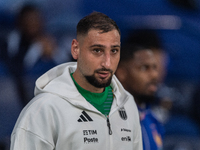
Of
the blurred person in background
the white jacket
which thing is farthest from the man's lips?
the blurred person in background

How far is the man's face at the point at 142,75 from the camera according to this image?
326 centimetres

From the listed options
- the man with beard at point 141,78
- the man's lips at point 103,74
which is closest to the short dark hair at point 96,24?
the man's lips at point 103,74

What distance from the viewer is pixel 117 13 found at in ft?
10.5

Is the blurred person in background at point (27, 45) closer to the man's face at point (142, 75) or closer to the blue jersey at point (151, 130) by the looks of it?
the man's face at point (142, 75)

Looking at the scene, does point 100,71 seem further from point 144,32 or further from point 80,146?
point 144,32

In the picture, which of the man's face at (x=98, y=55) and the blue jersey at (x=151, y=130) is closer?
the man's face at (x=98, y=55)

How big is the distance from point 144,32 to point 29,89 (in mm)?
1234

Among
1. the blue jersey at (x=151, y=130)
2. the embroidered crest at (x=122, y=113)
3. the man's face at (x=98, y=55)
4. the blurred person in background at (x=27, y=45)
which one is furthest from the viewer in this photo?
the blue jersey at (x=151, y=130)

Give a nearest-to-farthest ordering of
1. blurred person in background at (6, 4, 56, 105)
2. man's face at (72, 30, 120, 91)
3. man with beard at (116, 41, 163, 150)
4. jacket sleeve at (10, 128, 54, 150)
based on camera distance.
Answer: jacket sleeve at (10, 128, 54, 150)
man's face at (72, 30, 120, 91)
blurred person in background at (6, 4, 56, 105)
man with beard at (116, 41, 163, 150)

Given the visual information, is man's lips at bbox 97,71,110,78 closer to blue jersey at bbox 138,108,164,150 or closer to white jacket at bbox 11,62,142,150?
white jacket at bbox 11,62,142,150

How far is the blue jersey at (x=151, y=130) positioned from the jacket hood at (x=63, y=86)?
1.01m

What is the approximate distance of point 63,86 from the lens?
200 centimetres

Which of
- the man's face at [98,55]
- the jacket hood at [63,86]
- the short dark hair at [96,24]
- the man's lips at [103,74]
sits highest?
the short dark hair at [96,24]

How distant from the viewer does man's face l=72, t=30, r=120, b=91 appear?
1.90 m
